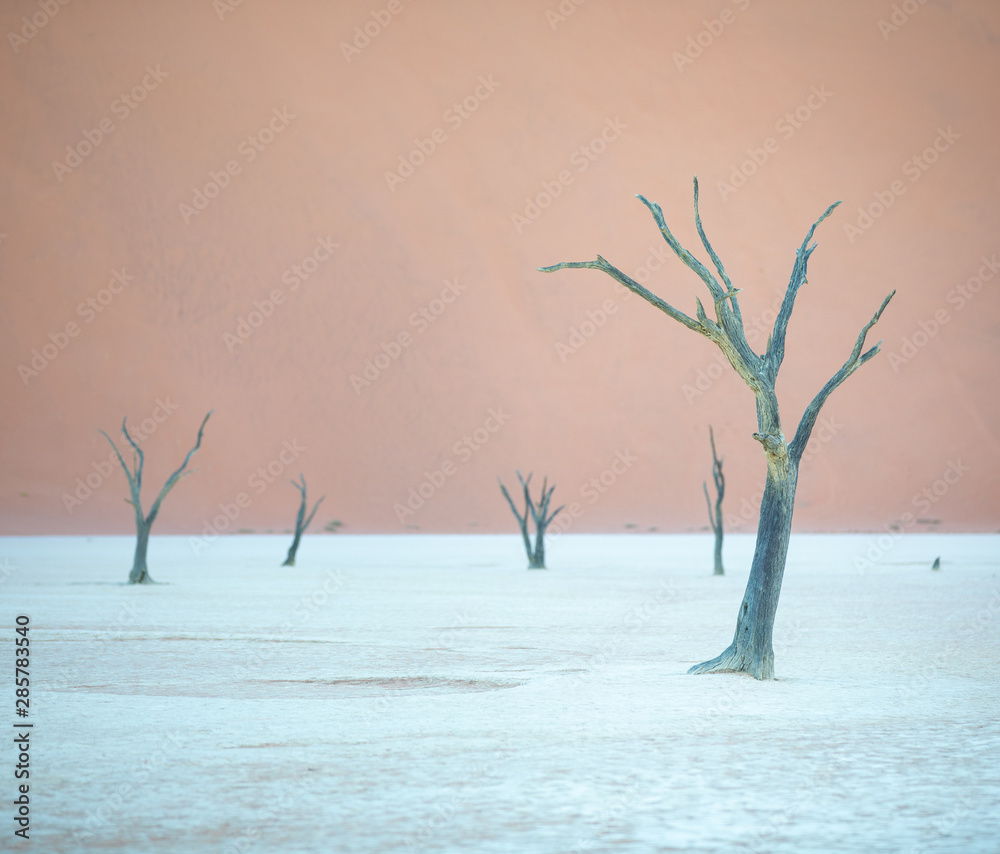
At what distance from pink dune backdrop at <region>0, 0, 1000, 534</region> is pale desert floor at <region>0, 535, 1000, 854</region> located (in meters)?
48.3

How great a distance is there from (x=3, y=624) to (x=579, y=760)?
32.2 feet

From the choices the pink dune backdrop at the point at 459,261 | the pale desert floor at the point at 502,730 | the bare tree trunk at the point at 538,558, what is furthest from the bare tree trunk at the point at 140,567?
the pink dune backdrop at the point at 459,261

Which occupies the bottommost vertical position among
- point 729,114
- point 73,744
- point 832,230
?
point 73,744

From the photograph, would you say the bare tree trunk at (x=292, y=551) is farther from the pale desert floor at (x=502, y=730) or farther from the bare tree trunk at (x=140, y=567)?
the pale desert floor at (x=502, y=730)

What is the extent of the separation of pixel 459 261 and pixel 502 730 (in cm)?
6564

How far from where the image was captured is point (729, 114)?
81.6 metres

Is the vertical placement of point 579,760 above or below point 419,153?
below

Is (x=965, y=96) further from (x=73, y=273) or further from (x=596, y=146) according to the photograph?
(x=73, y=273)

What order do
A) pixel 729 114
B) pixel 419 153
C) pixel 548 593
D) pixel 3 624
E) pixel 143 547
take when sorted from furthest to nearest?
pixel 729 114
pixel 419 153
pixel 143 547
pixel 548 593
pixel 3 624

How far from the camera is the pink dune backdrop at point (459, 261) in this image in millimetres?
64125

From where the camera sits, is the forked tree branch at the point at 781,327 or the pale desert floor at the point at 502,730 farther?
the forked tree branch at the point at 781,327

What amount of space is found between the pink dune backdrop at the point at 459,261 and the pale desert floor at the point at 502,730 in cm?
4834

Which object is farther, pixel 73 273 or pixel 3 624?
pixel 73 273

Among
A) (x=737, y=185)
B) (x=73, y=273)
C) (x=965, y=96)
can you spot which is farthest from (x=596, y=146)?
(x=73, y=273)
